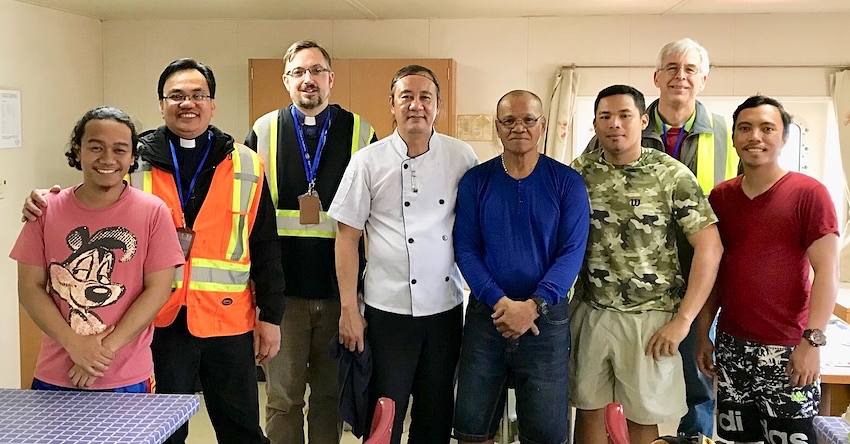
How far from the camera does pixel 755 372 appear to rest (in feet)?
7.47

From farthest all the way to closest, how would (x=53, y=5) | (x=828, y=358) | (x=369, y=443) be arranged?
(x=53, y=5), (x=828, y=358), (x=369, y=443)

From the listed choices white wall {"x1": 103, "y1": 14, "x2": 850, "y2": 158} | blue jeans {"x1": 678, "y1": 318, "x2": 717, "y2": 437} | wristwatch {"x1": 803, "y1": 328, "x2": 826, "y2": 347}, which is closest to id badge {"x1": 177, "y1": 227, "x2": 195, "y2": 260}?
blue jeans {"x1": 678, "y1": 318, "x2": 717, "y2": 437}

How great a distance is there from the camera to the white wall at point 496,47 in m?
4.76

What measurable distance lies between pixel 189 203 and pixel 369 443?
48.0 inches

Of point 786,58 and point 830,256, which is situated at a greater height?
point 786,58

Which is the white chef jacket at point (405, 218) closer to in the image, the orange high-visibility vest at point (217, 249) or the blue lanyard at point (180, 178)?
the orange high-visibility vest at point (217, 249)

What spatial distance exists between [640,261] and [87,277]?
162 centimetres

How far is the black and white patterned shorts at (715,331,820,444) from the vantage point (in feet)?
7.31

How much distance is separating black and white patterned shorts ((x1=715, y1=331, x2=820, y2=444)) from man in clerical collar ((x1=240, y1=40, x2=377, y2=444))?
1.29 metres

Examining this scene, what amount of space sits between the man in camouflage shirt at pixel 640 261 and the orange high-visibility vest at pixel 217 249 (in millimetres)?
1121

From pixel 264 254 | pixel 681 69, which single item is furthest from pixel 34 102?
pixel 681 69

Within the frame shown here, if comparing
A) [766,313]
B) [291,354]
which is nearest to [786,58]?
[766,313]

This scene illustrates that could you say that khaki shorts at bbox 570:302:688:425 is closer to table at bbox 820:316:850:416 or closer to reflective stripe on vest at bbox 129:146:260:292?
table at bbox 820:316:850:416

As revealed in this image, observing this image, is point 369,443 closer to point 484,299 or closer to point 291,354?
point 484,299
